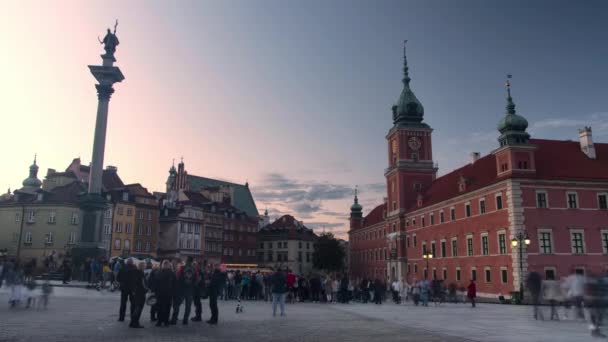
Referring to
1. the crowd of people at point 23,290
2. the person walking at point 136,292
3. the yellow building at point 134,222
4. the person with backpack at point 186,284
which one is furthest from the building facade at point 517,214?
the yellow building at point 134,222

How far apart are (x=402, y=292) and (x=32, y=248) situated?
58337 millimetres

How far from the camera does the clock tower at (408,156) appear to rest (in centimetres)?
7094

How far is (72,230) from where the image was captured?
67.5 metres

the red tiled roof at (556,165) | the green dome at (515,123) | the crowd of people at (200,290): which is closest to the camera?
the crowd of people at (200,290)

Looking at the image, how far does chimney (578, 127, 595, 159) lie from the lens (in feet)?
154

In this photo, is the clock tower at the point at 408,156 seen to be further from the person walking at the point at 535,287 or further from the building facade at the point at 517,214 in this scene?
the person walking at the point at 535,287

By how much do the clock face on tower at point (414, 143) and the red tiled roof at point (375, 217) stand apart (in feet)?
50.0

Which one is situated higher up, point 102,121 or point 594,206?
point 102,121

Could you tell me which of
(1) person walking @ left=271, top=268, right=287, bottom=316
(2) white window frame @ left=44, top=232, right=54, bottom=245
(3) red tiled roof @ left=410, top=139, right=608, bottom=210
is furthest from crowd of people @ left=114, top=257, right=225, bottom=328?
(2) white window frame @ left=44, top=232, right=54, bottom=245

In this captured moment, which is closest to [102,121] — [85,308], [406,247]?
[85,308]

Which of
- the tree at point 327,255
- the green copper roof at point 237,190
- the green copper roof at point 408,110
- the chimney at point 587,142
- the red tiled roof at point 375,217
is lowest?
the tree at point 327,255

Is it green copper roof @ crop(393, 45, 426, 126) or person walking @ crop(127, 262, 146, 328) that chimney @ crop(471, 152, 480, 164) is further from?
person walking @ crop(127, 262, 146, 328)

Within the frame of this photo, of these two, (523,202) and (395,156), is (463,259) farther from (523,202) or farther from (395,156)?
(395,156)

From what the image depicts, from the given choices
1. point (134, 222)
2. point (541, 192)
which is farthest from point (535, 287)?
point (134, 222)
